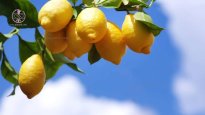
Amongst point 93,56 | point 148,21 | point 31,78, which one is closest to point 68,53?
point 93,56

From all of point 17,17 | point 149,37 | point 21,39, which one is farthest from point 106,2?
point 21,39

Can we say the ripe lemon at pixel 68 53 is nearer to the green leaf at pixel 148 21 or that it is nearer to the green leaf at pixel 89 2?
the green leaf at pixel 89 2

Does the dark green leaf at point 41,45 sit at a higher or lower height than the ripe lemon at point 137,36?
lower

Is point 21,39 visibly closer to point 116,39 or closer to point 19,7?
point 19,7

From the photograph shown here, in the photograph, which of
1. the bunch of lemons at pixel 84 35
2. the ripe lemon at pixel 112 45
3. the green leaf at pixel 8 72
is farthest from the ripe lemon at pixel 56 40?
the green leaf at pixel 8 72

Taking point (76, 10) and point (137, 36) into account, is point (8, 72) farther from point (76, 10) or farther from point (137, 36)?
point (137, 36)

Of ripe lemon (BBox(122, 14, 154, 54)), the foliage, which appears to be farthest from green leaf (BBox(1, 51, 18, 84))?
ripe lemon (BBox(122, 14, 154, 54))
